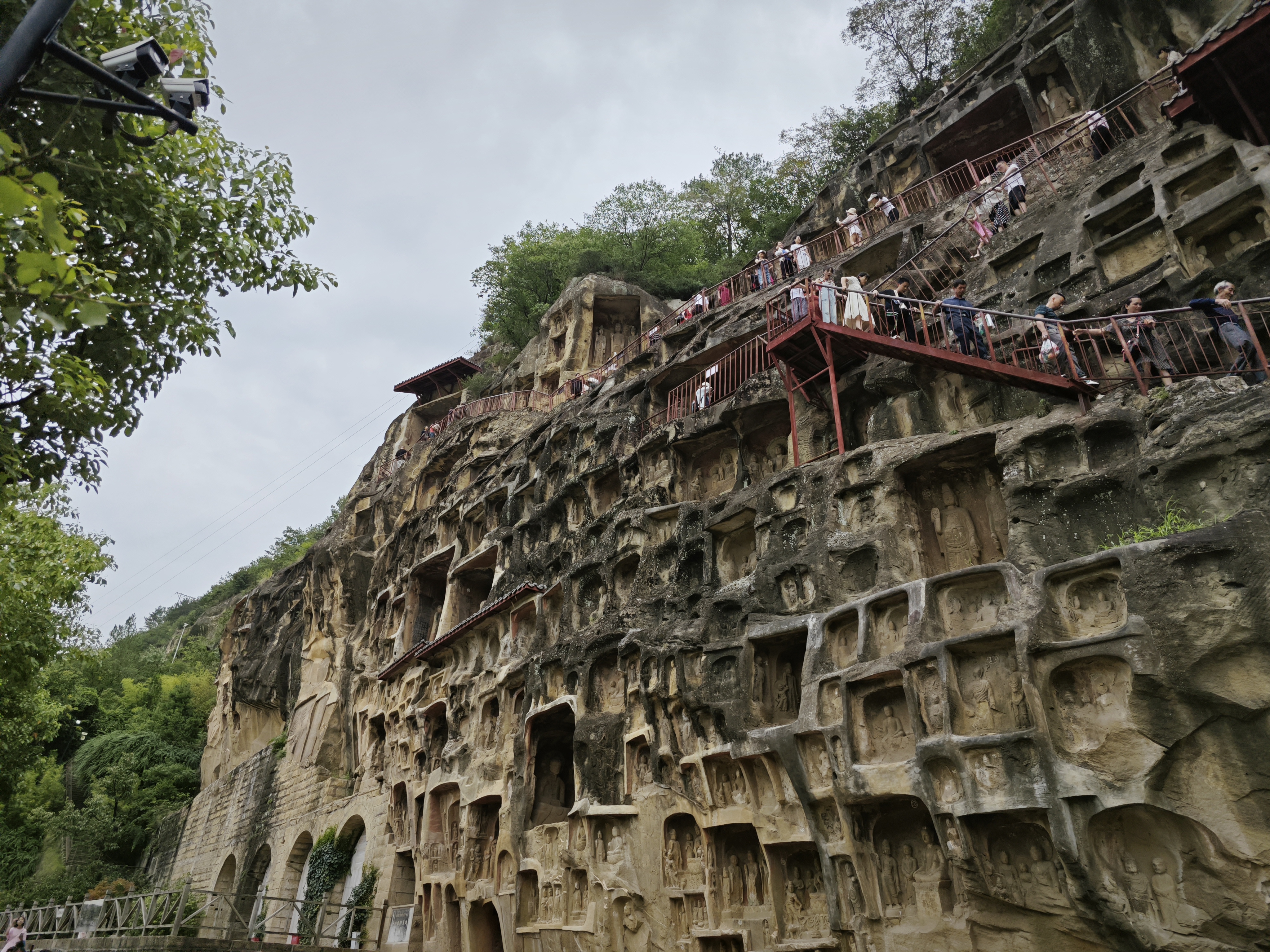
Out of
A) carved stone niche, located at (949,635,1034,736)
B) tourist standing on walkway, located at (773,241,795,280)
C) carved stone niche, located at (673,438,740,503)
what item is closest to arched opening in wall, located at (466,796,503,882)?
carved stone niche, located at (673,438,740,503)

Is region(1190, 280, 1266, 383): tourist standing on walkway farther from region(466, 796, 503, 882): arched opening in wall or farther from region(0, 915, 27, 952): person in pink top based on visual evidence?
region(0, 915, 27, 952): person in pink top

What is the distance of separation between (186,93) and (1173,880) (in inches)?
453

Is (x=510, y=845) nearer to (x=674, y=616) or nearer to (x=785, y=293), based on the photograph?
(x=674, y=616)

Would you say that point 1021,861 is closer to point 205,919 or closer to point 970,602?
point 970,602

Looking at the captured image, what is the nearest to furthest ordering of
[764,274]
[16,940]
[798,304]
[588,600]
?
1. [16,940]
2. [798,304]
3. [588,600]
4. [764,274]

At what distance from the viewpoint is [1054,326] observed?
12.5 metres

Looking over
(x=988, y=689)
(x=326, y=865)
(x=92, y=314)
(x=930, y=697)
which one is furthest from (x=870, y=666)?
(x=326, y=865)

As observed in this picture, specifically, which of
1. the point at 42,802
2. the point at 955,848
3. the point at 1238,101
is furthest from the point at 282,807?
the point at 1238,101

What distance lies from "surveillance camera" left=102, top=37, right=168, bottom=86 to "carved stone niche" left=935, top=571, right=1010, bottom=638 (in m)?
10.4

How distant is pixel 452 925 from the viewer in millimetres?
19953

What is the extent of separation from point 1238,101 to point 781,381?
881cm

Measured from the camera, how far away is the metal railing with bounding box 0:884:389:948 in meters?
18.0

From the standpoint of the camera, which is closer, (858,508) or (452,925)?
(858,508)

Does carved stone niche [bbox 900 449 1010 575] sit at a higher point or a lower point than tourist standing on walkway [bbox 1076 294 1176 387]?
lower
